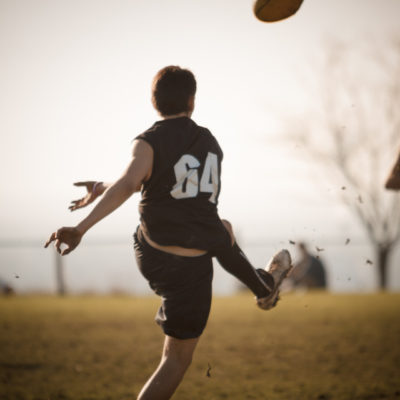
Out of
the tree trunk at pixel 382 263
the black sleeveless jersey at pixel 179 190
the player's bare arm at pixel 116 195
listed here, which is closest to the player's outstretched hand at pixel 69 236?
the player's bare arm at pixel 116 195

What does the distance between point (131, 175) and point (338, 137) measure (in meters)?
20.7

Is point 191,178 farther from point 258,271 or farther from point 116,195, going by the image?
point 258,271

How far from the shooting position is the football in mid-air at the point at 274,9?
13.4 feet

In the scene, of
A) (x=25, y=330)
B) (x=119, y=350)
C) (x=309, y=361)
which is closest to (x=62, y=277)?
(x=25, y=330)

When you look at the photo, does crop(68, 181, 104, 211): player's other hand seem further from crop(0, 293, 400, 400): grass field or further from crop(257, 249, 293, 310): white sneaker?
crop(0, 293, 400, 400): grass field

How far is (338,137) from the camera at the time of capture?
872 inches

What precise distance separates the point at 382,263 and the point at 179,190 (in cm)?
1912

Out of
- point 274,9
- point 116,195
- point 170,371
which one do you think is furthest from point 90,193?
point 274,9

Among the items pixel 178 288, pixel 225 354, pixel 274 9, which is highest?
pixel 274 9

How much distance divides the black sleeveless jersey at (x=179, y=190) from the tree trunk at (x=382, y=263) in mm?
18624

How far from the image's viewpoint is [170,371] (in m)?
2.78

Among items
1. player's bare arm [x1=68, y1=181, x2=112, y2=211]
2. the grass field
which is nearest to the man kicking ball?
player's bare arm [x1=68, y1=181, x2=112, y2=211]

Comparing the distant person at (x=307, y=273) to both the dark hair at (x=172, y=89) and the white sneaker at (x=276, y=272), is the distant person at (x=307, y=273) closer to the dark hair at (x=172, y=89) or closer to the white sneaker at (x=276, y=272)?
the white sneaker at (x=276, y=272)

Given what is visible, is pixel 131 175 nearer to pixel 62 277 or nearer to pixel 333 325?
pixel 333 325
